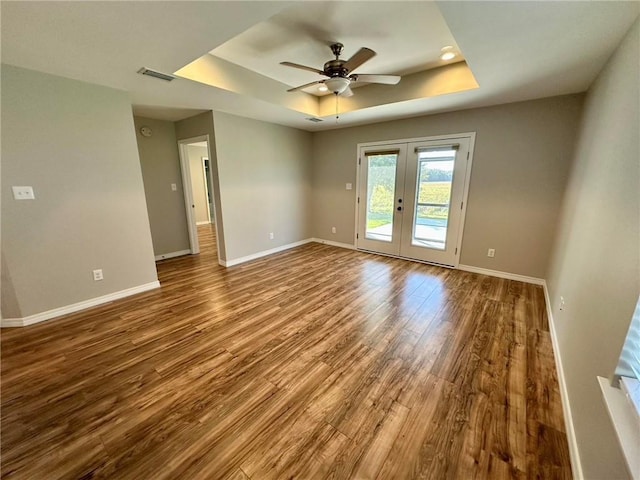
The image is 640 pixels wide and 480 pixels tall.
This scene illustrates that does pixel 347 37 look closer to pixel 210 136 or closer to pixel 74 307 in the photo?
pixel 210 136

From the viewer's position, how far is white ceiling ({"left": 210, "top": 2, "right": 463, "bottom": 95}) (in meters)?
2.02

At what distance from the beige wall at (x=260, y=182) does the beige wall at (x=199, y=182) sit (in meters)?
3.50

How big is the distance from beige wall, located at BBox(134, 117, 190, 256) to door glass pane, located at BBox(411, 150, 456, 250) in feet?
14.2

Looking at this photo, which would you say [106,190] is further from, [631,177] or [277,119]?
[631,177]

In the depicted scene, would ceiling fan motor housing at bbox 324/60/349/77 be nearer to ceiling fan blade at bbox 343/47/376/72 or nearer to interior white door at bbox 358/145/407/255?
ceiling fan blade at bbox 343/47/376/72

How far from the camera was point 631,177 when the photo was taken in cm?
129

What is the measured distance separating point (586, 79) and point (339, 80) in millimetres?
2452

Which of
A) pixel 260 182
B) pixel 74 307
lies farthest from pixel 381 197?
pixel 74 307

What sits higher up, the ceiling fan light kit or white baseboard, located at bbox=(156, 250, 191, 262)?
the ceiling fan light kit

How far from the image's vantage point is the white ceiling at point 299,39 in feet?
5.14

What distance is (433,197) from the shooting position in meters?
4.20

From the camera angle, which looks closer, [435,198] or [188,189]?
[435,198]

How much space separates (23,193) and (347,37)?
11.2ft

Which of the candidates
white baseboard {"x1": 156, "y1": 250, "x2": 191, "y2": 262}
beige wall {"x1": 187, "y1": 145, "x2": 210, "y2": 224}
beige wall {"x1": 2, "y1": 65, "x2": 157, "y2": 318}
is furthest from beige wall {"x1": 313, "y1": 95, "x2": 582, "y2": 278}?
beige wall {"x1": 187, "y1": 145, "x2": 210, "y2": 224}
